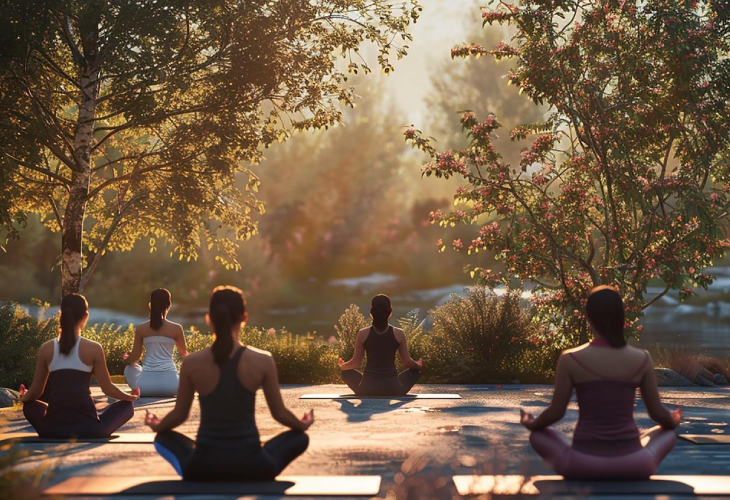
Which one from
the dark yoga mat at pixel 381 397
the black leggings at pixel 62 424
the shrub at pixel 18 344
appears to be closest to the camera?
the black leggings at pixel 62 424

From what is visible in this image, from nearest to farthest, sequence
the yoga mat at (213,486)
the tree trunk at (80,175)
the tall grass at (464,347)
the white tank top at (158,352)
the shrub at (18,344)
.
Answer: the yoga mat at (213,486) → the white tank top at (158,352) → the tree trunk at (80,175) → the shrub at (18,344) → the tall grass at (464,347)

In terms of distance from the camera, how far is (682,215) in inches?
691

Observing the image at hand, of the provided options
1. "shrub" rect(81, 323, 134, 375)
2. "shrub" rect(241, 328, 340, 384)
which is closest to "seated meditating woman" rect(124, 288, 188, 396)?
"shrub" rect(241, 328, 340, 384)

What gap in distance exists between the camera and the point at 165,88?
60.1ft

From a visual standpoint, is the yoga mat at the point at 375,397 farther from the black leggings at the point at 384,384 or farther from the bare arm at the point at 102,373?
the bare arm at the point at 102,373

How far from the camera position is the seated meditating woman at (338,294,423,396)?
13526 millimetres

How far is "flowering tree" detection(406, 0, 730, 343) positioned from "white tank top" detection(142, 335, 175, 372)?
6660mm

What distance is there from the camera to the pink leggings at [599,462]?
6812 mm

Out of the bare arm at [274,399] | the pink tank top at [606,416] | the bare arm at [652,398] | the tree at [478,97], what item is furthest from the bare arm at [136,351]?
the tree at [478,97]

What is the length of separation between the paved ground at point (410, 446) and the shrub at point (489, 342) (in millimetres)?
4557

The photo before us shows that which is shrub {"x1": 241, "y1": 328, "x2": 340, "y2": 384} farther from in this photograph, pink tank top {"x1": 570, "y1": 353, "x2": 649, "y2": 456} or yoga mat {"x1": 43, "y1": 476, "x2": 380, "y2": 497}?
pink tank top {"x1": 570, "y1": 353, "x2": 649, "y2": 456}

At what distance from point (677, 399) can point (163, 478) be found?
10.5 metres

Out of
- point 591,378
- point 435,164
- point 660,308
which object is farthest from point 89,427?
point 660,308

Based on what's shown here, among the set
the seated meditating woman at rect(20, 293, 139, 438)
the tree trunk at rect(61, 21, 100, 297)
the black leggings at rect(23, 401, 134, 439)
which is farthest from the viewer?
the tree trunk at rect(61, 21, 100, 297)
